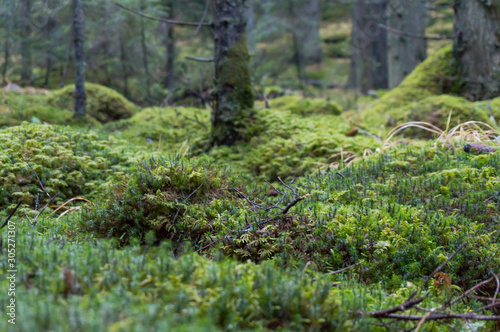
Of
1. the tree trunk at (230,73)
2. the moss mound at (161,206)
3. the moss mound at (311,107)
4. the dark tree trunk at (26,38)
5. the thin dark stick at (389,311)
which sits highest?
the dark tree trunk at (26,38)

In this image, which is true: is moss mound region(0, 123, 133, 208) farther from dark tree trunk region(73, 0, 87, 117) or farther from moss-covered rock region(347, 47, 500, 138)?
moss-covered rock region(347, 47, 500, 138)

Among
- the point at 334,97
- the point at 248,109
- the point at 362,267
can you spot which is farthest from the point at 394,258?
the point at 334,97

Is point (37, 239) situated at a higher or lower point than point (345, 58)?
lower

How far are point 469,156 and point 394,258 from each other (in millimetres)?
2434

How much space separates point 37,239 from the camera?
2.77 meters

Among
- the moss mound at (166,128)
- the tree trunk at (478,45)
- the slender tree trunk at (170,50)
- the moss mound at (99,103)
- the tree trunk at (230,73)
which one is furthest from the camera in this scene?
the slender tree trunk at (170,50)

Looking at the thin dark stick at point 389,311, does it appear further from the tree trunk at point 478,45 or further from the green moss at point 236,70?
the tree trunk at point 478,45

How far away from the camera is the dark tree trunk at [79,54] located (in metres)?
8.91

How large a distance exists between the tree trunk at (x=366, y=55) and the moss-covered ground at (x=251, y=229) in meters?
16.1

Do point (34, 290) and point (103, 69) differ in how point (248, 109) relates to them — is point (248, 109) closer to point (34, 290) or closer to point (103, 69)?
point (34, 290)

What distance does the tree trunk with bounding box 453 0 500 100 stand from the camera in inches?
318

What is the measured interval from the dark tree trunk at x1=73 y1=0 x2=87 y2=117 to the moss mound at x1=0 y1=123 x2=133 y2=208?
3988mm

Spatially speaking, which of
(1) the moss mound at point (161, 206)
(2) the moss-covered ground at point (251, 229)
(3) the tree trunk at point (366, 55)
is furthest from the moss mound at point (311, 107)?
(3) the tree trunk at point (366, 55)

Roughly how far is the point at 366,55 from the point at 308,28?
20.5 ft
